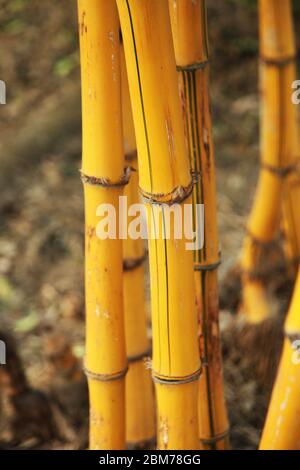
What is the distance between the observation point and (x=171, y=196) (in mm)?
798

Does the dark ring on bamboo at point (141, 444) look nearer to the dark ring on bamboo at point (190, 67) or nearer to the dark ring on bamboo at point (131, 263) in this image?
the dark ring on bamboo at point (131, 263)

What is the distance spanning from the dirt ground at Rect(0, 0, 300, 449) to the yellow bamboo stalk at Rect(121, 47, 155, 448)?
25 centimetres

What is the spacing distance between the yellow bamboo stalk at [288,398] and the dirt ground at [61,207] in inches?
16.8

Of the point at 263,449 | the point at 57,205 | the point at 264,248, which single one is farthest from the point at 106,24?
the point at 57,205

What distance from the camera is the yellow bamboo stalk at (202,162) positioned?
88 centimetres

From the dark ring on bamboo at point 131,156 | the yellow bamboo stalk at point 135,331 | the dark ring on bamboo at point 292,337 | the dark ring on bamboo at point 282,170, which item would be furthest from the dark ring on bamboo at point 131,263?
the dark ring on bamboo at point 282,170

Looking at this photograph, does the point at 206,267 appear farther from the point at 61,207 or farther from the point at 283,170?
the point at 61,207

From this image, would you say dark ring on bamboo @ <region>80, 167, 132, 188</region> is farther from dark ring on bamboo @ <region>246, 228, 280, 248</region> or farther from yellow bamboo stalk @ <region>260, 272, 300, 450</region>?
dark ring on bamboo @ <region>246, 228, 280, 248</region>

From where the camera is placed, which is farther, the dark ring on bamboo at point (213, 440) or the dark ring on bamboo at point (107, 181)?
the dark ring on bamboo at point (213, 440)

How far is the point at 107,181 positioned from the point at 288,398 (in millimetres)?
317

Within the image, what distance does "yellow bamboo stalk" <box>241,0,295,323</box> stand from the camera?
141cm

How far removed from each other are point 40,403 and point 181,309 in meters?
0.58

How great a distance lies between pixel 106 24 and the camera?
30.9 inches

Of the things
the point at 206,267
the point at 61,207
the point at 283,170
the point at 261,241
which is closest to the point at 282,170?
the point at 283,170
